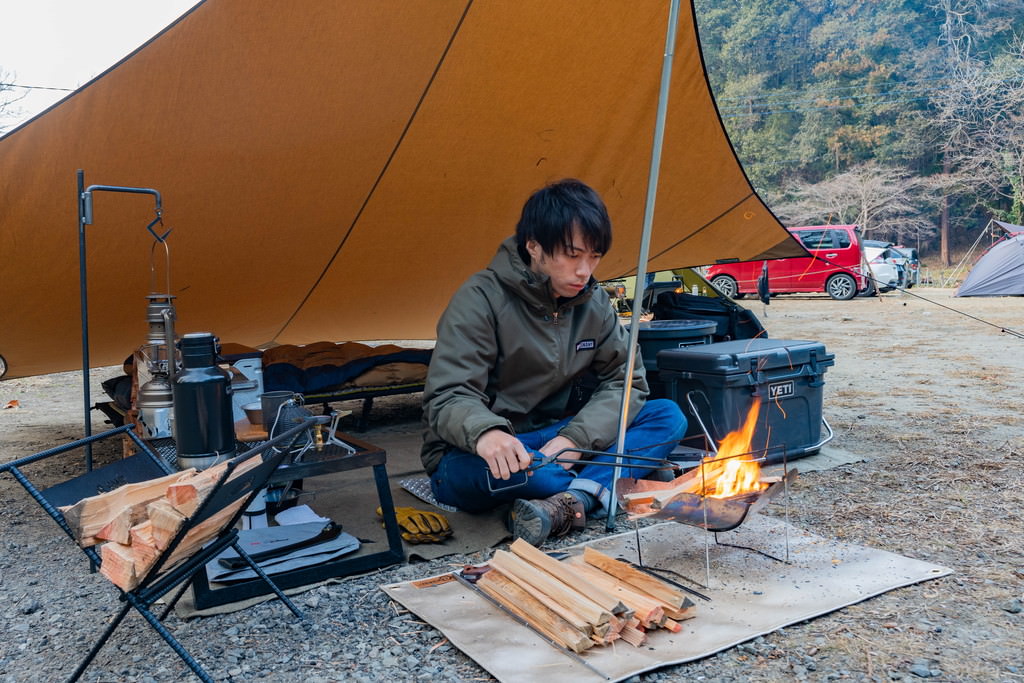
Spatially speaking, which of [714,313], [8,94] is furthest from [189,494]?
[8,94]

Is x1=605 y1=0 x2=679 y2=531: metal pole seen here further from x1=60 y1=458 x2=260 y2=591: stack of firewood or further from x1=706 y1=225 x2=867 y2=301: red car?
x1=706 y1=225 x2=867 y2=301: red car

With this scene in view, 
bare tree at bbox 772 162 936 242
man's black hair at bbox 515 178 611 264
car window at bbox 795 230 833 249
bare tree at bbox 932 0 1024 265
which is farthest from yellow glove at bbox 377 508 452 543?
bare tree at bbox 932 0 1024 265

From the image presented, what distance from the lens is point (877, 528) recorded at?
261 centimetres

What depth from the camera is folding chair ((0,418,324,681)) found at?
1.48 meters

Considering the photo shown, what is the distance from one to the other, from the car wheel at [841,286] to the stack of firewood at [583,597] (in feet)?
45.3

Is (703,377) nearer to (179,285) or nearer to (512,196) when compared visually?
(512,196)

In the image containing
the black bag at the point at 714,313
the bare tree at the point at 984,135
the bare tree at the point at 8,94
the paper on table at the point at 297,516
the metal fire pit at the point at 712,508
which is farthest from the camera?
the bare tree at the point at 984,135

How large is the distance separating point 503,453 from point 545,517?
398 millimetres

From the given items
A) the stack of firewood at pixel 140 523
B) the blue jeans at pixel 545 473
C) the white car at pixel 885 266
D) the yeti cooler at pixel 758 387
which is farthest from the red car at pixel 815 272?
the stack of firewood at pixel 140 523

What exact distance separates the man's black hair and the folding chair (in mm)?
1008

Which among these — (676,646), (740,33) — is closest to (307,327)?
(676,646)

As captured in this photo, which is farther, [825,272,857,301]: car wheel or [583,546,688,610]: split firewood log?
[825,272,857,301]: car wheel

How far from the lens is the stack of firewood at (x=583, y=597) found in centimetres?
180

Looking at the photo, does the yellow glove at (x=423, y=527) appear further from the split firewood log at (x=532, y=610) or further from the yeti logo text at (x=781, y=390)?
the yeti logo text at (x=781, y=390)
